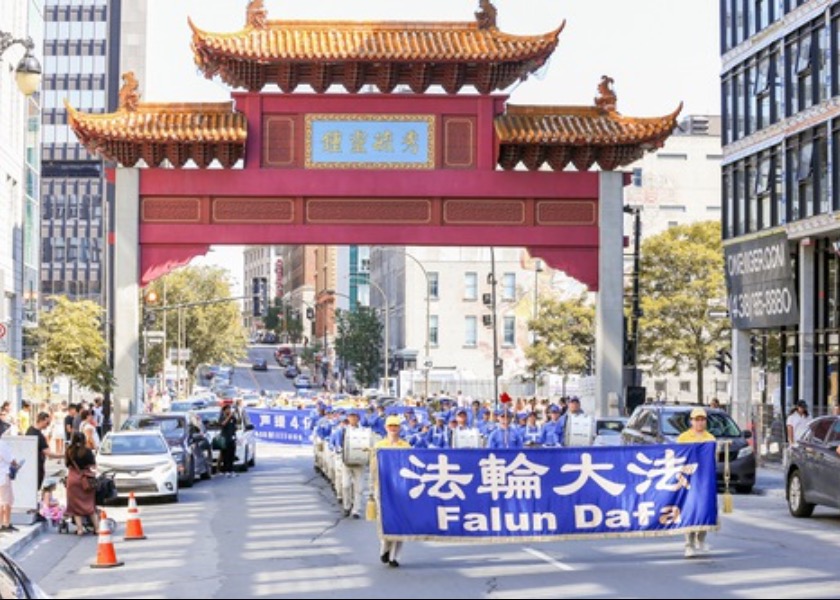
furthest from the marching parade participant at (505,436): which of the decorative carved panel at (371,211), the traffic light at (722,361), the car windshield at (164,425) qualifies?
the traffic light at (722,361)

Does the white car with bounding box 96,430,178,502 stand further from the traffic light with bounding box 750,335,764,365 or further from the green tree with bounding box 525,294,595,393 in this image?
the green tree with bounding box 525,294,595,393

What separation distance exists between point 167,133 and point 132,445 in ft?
33.8

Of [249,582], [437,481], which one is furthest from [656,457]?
[249,582]

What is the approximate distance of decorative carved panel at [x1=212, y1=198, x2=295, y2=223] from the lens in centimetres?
3841

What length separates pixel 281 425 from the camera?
6350 cm

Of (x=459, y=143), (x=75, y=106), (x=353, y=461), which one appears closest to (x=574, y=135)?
(x=459, y=143)

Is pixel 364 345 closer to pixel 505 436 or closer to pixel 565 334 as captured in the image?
pixel 565 334

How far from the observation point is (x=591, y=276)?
39.0m

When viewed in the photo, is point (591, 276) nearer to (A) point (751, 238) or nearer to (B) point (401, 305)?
(A) point (751, 238)

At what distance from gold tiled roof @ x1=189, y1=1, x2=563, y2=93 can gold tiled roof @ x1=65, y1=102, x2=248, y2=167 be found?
4.41 ft

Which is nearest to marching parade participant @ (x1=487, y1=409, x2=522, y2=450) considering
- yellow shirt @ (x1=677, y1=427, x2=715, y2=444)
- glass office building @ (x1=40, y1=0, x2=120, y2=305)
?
yellow shirt @ (x1=677, y1=427, x2=715, y2=444)

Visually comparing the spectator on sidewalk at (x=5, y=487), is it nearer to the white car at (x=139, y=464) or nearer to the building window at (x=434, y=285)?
the white car at (x=139, y=464)

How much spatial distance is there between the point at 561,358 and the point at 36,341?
121 ft

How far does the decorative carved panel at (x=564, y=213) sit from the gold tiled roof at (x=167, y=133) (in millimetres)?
7415
